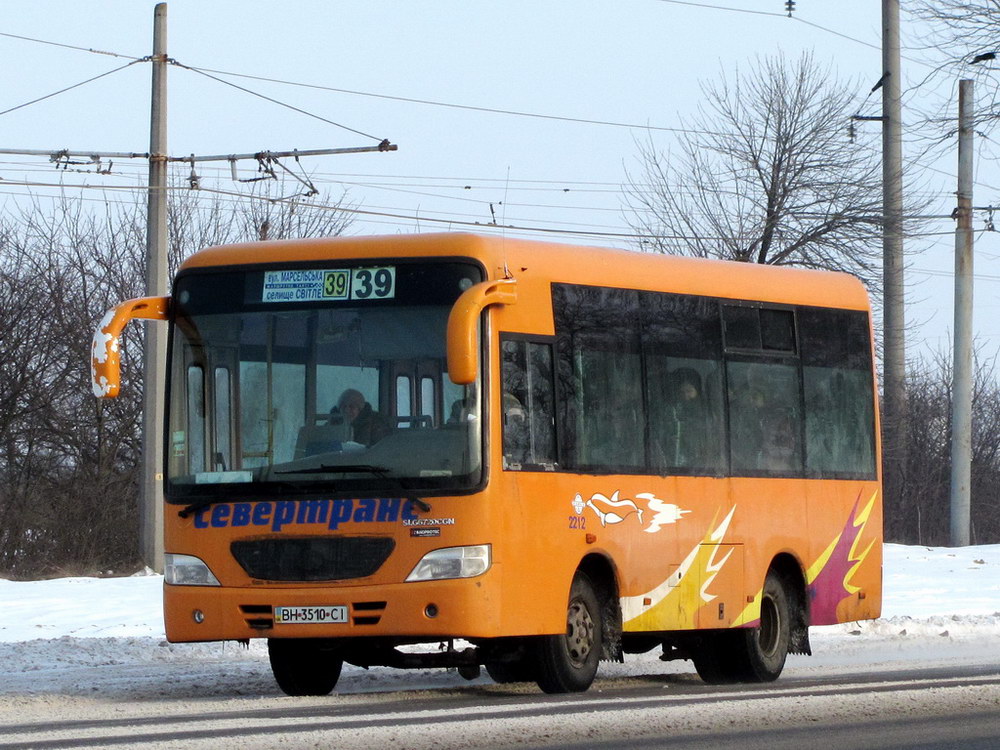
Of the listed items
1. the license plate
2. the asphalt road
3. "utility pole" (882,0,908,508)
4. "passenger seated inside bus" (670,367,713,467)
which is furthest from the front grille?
"utility pole" (882,0,908,508)

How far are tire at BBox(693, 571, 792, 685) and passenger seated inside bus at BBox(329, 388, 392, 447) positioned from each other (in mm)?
3920

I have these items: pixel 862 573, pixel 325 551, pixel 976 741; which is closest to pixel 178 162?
pixel 862 573

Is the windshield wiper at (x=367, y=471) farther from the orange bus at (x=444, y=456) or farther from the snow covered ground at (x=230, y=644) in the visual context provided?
the snow covered ground at (x=230, y=644)

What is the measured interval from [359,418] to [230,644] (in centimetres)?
533

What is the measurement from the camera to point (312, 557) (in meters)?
Result: 11.8

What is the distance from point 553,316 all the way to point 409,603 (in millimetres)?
2226

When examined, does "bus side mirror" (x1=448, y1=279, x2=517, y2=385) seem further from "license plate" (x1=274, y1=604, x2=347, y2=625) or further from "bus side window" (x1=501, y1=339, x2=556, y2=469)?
"license plate" (x1=274, y1=604, x2=347, y2=625)

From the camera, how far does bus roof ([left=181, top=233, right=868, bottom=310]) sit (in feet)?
39.7

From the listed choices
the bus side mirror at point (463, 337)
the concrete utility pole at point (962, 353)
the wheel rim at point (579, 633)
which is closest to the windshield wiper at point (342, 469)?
the bus side mirror at point (463, 337)

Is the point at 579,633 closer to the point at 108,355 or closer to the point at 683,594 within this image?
the point at 683,594

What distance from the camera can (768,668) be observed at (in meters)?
14.5

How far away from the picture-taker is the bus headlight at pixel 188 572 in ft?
39.6

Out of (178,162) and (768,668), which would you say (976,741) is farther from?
(178,162)

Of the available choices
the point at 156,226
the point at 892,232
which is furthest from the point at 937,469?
the point at 156,226
